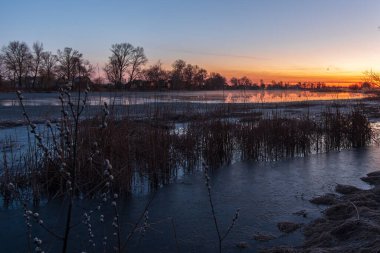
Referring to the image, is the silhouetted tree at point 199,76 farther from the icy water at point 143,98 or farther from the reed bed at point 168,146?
the reed bed at point 168,146

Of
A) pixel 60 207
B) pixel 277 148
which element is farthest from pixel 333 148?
pixel 60 207

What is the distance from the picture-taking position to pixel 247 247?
535 centimetres

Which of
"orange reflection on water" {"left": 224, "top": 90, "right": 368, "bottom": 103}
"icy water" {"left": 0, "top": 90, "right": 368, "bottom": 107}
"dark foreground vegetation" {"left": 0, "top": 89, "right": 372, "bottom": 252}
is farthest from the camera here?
"orange reflection on water" {"left": 224, "top": 90, "right": 368, "bottom": 103}

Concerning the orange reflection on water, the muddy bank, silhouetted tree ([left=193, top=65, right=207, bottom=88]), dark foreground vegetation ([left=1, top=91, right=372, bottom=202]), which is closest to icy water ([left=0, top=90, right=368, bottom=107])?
the orange reflection on water

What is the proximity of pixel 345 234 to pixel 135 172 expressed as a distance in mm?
4783

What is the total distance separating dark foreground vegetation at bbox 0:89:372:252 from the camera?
23.6 feet

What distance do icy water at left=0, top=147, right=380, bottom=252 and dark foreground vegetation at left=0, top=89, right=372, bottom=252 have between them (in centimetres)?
25

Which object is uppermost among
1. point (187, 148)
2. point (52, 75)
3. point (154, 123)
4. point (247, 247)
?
point (52, 75)

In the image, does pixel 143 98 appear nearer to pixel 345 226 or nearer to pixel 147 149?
pixel 147 149

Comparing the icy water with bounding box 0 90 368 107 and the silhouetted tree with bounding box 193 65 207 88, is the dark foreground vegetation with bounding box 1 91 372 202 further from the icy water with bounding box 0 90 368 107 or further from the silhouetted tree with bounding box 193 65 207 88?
the silhouetted tree with bounding box 193 65 207 88

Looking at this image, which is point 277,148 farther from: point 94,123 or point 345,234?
point 345,234

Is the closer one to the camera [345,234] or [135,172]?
[345,234]

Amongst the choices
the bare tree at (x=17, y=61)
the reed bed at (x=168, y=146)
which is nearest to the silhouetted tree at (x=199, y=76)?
the bare tree at (x=17, y=61)

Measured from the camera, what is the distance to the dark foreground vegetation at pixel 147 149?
7.20 meters
